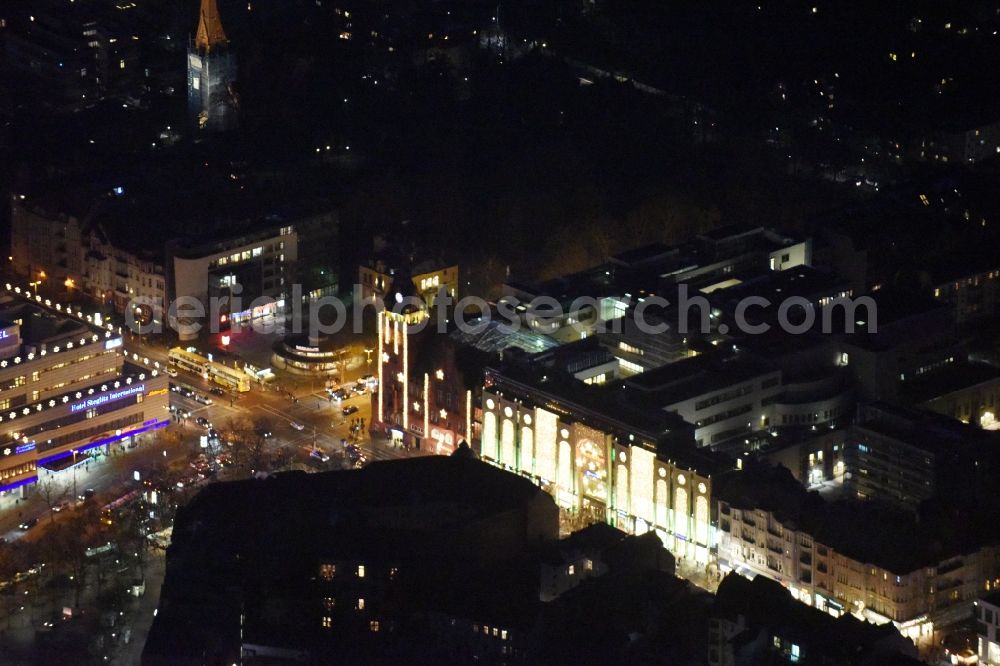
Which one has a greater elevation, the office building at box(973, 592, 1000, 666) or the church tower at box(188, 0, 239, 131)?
the church tower at box(188, 0, 239, 131)

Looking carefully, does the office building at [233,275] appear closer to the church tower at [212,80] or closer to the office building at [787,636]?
the church tower at [212,80]

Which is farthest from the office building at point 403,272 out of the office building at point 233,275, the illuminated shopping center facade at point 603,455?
the illuminated shopping center facade at point 603,455

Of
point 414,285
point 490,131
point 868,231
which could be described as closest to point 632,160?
point 490,131

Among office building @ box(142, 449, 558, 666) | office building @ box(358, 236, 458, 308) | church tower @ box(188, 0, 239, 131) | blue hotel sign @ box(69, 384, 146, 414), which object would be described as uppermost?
church tower @ box(188, 0, 239, 131)

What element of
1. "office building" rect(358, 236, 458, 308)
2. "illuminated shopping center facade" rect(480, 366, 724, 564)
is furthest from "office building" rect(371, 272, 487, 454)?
"illuminated shopping center facade" rect(480, 366, 724, 564)

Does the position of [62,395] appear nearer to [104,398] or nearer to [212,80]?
[104,398]

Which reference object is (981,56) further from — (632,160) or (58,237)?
(58,237)

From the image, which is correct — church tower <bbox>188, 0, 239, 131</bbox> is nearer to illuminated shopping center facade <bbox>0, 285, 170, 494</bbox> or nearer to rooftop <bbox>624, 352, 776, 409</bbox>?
illuminated shopping center facade <bbox>0, 285, 170, 494</bbox>

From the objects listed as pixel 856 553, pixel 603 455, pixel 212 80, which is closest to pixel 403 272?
pixel 603 455
